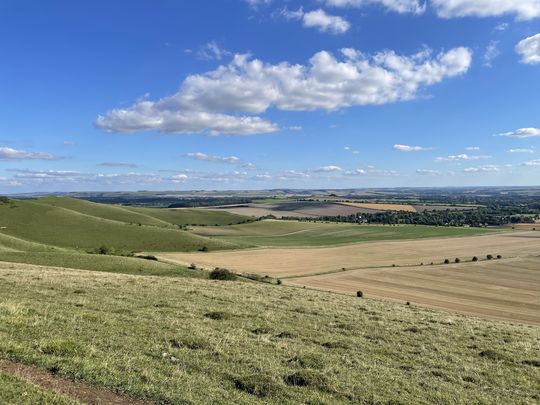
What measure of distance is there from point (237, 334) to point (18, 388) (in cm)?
850

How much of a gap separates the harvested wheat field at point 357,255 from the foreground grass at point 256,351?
49.0 m

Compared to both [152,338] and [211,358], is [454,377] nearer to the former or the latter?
[211,358]

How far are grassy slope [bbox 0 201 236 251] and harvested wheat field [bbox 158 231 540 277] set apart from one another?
1310 centimetres

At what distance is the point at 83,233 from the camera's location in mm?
110062

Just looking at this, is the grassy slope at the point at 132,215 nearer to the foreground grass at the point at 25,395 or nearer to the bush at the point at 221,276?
the bush at the point at 221,276

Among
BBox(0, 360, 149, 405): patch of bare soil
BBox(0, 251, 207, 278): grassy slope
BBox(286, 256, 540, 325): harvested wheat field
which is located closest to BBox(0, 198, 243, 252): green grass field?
BBox(0, 251, 207, 278): grassy slope

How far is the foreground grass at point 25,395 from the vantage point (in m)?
8.23

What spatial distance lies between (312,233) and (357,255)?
2081 inches

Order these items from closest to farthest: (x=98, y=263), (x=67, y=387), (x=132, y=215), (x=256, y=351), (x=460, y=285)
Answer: (x=67, y=387) < (x=256, y=351) < (x=98, y=263) < (x=460, y=285) < (x=132, y=215)

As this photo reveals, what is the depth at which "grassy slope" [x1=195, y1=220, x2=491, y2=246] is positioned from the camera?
130738 millimetres

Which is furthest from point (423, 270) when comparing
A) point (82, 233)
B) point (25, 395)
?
point (82, 233)

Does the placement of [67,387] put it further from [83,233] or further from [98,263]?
[83,233]

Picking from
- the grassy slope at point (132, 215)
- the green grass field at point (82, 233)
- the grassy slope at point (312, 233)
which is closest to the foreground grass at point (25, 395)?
the green grass field at point (82, 233)

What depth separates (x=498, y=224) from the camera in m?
176
